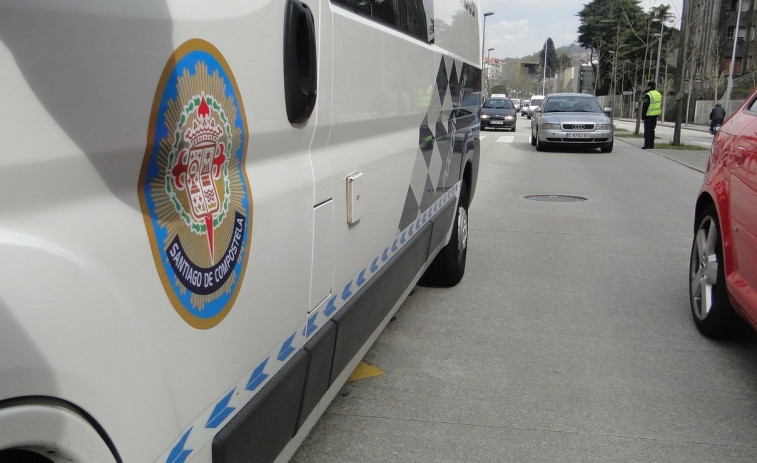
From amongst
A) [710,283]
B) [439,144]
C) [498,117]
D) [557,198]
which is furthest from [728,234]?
A: [498,117]

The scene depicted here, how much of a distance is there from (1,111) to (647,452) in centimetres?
279

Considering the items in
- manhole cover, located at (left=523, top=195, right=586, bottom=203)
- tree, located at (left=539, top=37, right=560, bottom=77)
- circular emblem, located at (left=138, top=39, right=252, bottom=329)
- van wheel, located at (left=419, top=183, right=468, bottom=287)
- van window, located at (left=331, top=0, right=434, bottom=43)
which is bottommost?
manhole cover, located at (left=523, top=195, right=586, bottom=203)

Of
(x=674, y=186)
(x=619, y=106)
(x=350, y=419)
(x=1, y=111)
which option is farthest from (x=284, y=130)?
(x=619, y=106)

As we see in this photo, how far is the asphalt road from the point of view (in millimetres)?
2973

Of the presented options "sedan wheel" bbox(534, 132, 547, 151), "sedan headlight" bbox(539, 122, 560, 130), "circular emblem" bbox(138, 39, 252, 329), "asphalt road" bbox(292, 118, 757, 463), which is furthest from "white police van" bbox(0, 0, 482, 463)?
"sedan wheel" bbox(534, 132, 547, 151)

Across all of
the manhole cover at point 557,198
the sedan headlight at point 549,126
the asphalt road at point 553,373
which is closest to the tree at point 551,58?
the sedan headlight at point 549,126

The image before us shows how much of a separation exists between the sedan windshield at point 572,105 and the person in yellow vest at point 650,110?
1.23 meters

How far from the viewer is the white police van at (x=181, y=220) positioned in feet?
3.26

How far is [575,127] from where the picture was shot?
58.8 feet

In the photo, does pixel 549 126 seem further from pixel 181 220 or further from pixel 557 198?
pixel 181 220

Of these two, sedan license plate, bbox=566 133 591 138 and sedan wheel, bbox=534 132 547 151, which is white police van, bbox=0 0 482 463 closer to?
sedan license plate, bbox=566 133 591 138

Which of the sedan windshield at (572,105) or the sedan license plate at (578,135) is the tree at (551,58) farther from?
the sedan license plate at (578,135)

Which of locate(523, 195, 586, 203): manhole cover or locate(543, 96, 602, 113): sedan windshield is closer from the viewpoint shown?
locate(523, 195, 586, 203): manhole cover

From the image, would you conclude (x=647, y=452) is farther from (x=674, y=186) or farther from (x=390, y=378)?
(x=674, y=186)
